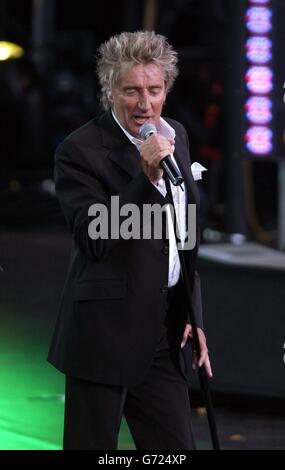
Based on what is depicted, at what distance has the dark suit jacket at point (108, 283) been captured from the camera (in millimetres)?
3260

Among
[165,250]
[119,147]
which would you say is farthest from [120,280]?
[119,147]

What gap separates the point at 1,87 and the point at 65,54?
127 centimetres

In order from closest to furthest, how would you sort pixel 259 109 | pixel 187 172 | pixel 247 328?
pixel 187 172 < pixel 247 328 < pixel 259 109

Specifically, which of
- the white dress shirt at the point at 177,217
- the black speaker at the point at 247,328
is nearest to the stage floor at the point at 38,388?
the black speaker at the point at 247,328

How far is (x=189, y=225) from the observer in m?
3.41

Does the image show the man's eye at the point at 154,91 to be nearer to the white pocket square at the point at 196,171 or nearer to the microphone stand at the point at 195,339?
the microphone stand at the point at 195,339

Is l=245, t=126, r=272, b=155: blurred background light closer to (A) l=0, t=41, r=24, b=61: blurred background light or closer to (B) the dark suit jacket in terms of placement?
(B) the dark suit jacket

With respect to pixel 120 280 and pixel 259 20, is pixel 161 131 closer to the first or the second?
pixel 120 280

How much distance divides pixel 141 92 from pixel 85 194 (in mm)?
318

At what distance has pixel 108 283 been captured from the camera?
3258 millimetres

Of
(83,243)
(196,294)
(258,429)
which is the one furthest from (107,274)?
(258,429)

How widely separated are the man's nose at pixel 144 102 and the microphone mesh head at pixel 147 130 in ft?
0.22

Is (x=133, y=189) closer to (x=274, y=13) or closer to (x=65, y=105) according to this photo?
(x=274, y=13)

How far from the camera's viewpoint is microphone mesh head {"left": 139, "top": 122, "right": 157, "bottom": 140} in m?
3.08
